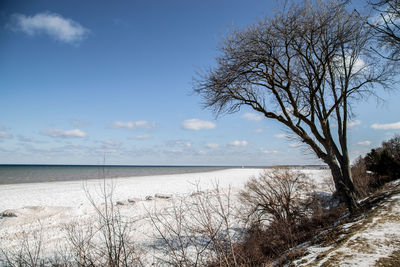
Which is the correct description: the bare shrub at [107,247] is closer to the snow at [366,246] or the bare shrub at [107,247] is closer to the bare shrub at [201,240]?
the bare shrub at [201,240]

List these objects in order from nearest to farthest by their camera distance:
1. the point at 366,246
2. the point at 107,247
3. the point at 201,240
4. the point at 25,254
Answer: the point at 366,246 < the point at 107,247 < the point at 25,254 < the point at 201,240

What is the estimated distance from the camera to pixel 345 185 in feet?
19.7

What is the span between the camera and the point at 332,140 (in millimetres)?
6586

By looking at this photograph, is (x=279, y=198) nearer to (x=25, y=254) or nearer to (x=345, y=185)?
(x=345, y=185)

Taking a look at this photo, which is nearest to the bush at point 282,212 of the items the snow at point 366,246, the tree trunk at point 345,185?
the tree trunk at point 345,185

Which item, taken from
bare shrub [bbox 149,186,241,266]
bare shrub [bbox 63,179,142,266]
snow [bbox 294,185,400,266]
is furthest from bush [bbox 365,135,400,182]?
bare shrub [bbox 63,179,142,266]

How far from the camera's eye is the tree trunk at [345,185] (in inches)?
227

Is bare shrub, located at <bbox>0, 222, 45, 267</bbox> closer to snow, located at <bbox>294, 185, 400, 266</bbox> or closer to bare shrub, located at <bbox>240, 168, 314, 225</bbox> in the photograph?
snow, located at <bbox>294, 185, 400, 266</bbox>

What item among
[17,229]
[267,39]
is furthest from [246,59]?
[17,229]

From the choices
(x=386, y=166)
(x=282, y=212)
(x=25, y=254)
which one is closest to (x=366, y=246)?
(x=282, y=212)

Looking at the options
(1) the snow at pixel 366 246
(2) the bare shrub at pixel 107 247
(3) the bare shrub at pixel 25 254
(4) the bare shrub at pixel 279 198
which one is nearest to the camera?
(1) the snow at pixel 366 246

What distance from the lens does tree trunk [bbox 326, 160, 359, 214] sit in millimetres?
5754

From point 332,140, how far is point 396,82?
3062mm

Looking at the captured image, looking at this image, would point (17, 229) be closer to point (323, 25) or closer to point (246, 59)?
point (246, 59)
